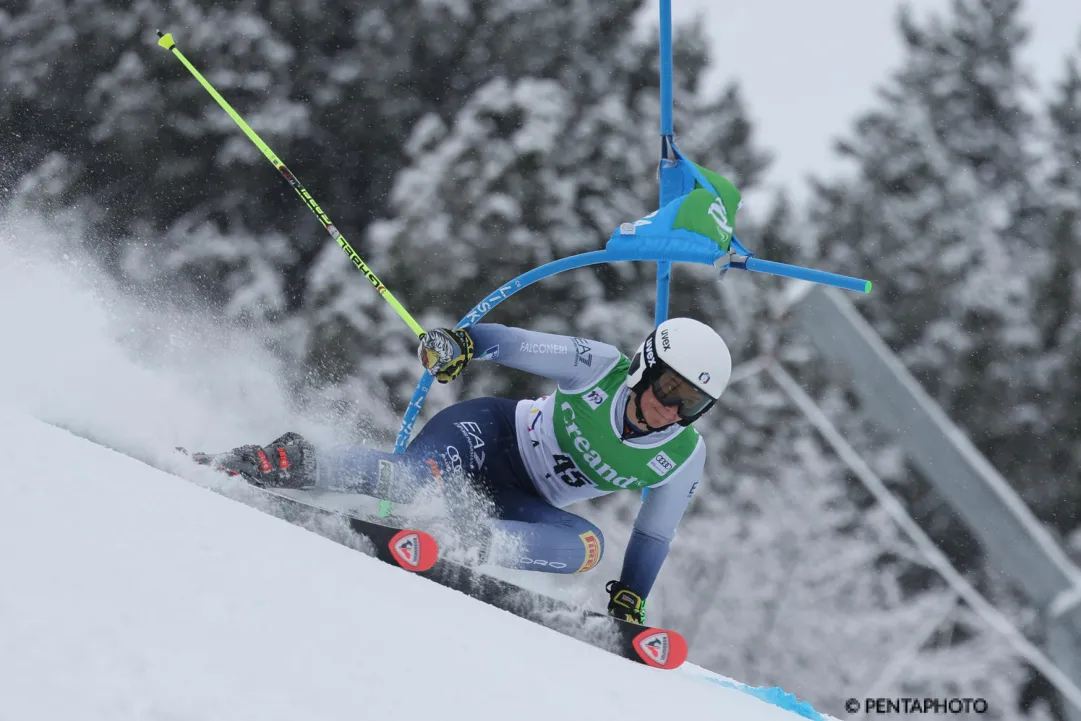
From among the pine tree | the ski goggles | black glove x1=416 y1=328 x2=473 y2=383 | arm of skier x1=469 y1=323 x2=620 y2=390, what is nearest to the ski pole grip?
the ski goggles

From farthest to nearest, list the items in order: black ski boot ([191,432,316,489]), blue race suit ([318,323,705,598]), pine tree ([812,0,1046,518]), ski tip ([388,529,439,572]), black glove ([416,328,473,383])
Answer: pine tree ([812,0,1046,518]), blue race suit ([318,323,705,598]), black glove ([416,328,473,383]), black ski boot ([191,432,316,489]), ski tip ([388,529,439,572])

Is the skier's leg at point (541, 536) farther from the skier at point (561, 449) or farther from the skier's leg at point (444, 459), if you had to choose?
the skier's leg at point (444, 459)

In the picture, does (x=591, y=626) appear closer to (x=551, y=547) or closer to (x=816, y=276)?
(x=551, y=547)

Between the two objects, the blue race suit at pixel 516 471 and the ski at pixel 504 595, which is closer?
the ski at pixel 504 595

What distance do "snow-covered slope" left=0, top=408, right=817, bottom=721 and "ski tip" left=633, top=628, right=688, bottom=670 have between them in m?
0.54

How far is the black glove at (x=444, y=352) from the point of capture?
13.5ft

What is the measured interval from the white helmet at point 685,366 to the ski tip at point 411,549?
1.01 m

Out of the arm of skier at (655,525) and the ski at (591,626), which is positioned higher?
the arm of skier at (655,525)

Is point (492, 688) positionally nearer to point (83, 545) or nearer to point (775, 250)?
point (83, 545)

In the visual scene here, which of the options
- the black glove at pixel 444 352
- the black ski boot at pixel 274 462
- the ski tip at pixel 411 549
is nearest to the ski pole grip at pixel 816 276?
the black glove at pixel 444 352

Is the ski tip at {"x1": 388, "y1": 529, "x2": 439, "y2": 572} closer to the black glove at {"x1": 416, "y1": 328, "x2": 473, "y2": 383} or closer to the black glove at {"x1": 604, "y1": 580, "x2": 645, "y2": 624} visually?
the black glove at {"x1": 416, "y1": 328, "x2": 473, "y2": 383}

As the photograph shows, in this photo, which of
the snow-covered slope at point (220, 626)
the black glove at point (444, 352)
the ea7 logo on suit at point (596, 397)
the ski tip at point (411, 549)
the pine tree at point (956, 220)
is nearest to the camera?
the snow-covered slope at point (220, 626)

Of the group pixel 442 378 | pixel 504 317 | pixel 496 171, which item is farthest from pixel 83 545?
pixel 496 171

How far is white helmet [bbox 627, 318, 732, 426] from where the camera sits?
4.16 meters
